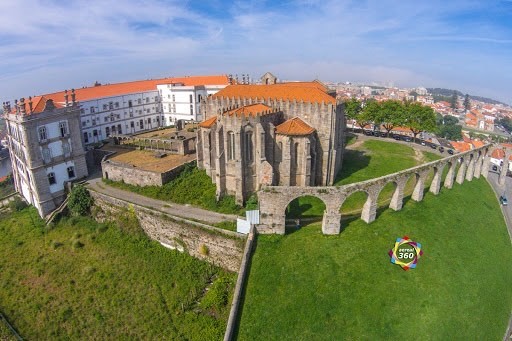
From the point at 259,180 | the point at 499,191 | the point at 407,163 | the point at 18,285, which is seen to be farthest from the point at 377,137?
the point at 18,285

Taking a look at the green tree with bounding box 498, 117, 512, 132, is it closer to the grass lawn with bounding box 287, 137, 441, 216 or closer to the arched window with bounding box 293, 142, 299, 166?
the grass lawn with bounding box 287, 137, 441, 216

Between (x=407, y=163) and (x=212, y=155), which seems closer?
(x=212, y=155)

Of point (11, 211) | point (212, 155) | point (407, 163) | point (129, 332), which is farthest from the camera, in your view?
point (407, 163)

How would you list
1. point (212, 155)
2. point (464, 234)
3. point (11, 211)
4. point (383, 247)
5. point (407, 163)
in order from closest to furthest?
1. point (383, 247)
2. point (464, 234)
3. point (212, 155)
4. point (11, 211)
5. point (407, 163)

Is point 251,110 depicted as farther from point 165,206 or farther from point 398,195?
point 398,195

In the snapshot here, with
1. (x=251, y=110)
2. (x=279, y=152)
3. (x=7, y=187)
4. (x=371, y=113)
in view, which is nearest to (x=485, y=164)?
(x=371, y=113)

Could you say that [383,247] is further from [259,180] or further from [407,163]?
[407,163]
